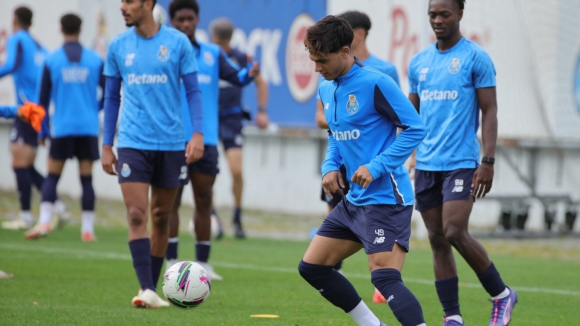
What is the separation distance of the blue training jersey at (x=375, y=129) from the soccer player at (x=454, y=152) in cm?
115

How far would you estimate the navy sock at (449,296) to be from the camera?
6.87 m

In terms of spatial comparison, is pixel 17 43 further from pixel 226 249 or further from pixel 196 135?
pixel 196 135

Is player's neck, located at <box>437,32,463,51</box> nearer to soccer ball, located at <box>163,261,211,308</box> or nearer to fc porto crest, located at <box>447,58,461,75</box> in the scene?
fc porto crest, located at <box>447,58,461,75</box>

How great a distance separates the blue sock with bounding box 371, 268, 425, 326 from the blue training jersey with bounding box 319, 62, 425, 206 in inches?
15.8

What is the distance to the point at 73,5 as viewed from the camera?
2267 cm

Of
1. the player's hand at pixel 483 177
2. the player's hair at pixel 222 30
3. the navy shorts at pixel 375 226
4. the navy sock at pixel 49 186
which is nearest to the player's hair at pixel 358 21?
the player's hand at pixel 483 177

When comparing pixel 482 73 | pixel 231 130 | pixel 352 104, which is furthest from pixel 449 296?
pixel 231 130

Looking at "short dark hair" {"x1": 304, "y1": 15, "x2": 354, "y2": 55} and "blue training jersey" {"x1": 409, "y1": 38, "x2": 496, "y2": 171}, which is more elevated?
"short dark hair" {"x1": 304, "y1": 15, "x2": 354, "y2": 55}

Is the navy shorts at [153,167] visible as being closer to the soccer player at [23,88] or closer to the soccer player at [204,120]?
the soccer player at [204,120]

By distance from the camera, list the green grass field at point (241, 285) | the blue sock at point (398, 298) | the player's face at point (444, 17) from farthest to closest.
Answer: the green grass field at point (241, 285), the player's face at point (444, 17), the blue sock at point (398, 298)

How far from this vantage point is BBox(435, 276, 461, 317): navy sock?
6871 millimetres

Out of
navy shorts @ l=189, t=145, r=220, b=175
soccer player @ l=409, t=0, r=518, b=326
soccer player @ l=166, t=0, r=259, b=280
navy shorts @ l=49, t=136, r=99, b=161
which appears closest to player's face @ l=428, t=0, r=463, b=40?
soccer player @ l=409, t=0, r=518, b=326

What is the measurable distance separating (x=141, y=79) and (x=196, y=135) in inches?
22.6

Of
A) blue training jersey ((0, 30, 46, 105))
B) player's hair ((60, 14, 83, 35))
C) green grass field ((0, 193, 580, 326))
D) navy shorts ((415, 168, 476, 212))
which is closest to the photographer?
navy shorts ((415, 168, 476, 212))
